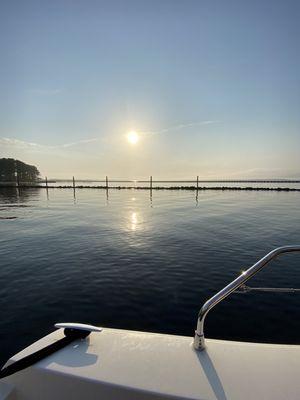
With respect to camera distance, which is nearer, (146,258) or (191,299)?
(191,299)

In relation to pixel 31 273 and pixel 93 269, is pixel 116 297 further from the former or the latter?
pixel 31 273

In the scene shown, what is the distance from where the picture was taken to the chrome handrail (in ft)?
8.32

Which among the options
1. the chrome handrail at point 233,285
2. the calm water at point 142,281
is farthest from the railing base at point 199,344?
the calm water at point 142,281

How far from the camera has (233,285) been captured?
8.35ft

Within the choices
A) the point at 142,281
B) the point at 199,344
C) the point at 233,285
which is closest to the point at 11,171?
the point at 142,281

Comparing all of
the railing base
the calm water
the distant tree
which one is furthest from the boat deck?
the distant tree

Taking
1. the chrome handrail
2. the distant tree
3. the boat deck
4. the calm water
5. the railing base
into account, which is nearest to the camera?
the boat deck

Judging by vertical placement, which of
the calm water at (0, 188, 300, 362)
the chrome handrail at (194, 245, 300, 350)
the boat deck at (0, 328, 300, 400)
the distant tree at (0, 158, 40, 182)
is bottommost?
the calm water at (0, 188, 300, 362)

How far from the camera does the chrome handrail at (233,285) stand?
2537 millimetres

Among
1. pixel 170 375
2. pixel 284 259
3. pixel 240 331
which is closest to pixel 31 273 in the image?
pixel 240 331

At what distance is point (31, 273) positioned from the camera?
26.2 ft

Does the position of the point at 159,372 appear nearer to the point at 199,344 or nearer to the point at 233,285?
the point at 199,344

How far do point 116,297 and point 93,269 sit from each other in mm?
2201

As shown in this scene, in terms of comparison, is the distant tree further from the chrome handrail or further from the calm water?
the chrome handrail
